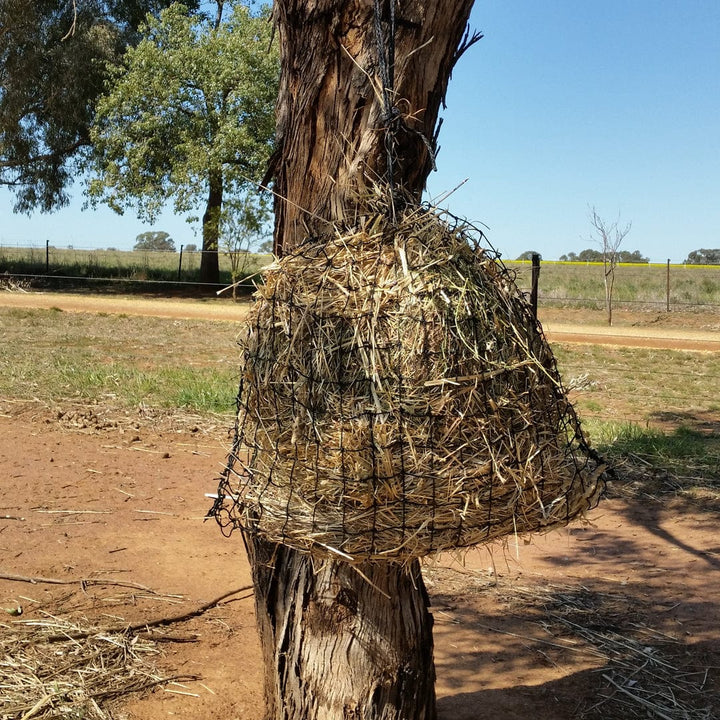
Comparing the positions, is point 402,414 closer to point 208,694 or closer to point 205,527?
point 208,694

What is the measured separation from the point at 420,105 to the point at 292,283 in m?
0.73

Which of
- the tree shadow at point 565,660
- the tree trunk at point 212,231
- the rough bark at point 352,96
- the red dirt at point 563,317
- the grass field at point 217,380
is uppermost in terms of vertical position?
the tree trunk at point 212,231

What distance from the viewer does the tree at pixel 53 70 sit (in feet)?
93.3

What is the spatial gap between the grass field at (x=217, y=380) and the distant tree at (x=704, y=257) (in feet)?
154

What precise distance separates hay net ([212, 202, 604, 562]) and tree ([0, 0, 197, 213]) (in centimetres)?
2789

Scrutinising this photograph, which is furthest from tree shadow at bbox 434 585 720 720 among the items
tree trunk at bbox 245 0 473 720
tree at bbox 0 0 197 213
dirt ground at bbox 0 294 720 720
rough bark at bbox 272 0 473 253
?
tree at bbox 0 0 197 213

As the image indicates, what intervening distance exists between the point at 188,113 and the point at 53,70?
5.61 metres

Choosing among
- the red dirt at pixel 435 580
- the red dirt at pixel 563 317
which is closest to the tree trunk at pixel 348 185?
the red dirt at pixel 435 580

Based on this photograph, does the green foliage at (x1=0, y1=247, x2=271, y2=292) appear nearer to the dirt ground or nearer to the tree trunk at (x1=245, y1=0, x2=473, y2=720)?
the dirt ground

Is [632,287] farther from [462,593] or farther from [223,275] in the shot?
[462,593]

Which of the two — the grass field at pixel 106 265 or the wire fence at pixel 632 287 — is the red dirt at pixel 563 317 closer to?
the wire fence at pixel 632 287

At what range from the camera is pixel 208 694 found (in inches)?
147

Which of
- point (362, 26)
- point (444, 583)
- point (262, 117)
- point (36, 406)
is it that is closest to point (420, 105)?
point (362, 26)

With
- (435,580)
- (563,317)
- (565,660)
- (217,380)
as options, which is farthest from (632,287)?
(565,660)
